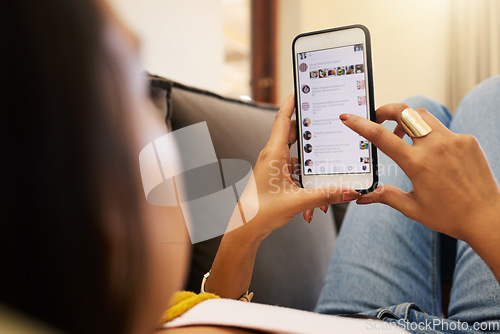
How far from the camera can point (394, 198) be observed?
0.37 m

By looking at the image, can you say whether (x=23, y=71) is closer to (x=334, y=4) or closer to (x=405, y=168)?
(x=405, y=168)

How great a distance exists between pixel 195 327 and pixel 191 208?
0.19 meters

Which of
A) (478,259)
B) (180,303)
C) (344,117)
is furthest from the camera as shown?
(478,259)

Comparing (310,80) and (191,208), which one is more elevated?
(310,80)

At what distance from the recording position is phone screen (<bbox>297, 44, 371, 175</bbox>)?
0.39 m

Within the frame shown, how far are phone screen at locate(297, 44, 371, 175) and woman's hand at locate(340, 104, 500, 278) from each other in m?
0.06

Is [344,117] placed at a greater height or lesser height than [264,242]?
greater

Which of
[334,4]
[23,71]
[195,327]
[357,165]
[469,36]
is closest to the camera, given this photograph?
[23,71]

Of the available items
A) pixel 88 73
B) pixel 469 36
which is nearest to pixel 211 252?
Result: pixel 88 73

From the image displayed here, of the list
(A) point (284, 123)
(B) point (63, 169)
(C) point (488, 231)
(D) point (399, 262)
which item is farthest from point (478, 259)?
(B) point (63, 169)

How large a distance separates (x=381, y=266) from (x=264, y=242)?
25 centimetres

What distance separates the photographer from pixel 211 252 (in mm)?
424

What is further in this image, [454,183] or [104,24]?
[454,183]

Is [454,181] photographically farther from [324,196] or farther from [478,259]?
[478,259]
